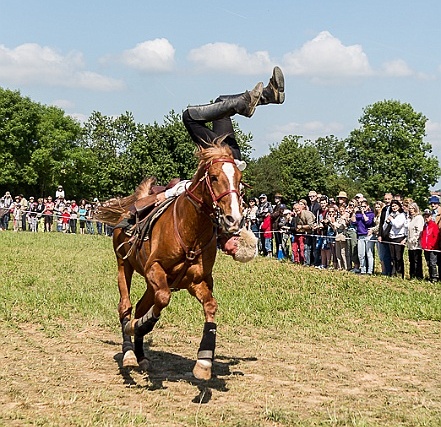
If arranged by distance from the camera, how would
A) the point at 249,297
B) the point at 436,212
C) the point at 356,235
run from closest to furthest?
the point at 249,297 < the point at 436,212 < the point at 356,235

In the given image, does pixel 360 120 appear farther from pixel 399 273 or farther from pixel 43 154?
pixel 399 273

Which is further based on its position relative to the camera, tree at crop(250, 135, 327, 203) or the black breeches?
tree at crop(250, 135, 327, 203)

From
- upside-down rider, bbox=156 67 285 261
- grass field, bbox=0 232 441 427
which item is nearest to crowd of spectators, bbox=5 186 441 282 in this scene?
grass field, bbox=0 232 441 427

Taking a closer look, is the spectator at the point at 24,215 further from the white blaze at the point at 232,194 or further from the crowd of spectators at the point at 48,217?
the white blaze at the point at 232,194

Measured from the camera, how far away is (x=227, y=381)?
7.35 metres

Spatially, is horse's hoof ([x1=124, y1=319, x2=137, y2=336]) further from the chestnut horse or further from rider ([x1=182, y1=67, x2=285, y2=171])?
rider ([x1=182, y1=67, x2=285, y2=171])

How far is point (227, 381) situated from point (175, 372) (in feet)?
2.49

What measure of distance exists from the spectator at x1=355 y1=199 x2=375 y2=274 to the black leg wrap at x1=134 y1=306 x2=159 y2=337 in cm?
1032

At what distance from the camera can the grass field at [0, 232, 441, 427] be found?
616 cm

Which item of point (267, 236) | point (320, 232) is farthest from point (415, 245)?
point (267, 236)

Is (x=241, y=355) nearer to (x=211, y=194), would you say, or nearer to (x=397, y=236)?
(x=211, y=194)

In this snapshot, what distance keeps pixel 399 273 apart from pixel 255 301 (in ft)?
16.4

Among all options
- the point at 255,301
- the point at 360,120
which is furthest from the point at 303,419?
the point at 360,120

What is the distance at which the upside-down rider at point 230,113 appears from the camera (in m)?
7.26
